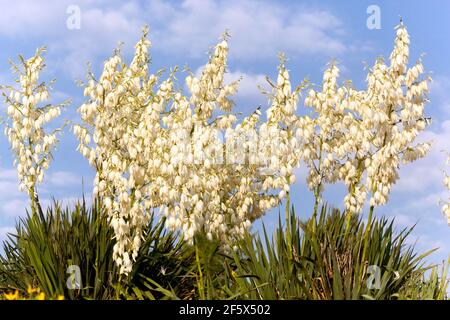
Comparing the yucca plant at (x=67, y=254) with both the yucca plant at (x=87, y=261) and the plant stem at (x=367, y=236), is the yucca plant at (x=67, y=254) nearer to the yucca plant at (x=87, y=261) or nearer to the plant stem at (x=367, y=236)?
the yucca plant at (x=87, y=261)

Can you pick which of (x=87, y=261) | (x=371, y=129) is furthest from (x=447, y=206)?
(x=87, y=261)

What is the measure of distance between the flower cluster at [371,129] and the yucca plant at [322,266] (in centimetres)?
61

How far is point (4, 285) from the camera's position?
33.9 ft

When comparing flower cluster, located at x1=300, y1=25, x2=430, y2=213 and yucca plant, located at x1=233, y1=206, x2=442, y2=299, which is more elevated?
flower cluster, located at x1=300, y1=25, x2=430, y2=213

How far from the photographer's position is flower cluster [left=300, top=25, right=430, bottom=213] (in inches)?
356

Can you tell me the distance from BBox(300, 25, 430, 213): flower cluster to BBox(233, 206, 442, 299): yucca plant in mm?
610

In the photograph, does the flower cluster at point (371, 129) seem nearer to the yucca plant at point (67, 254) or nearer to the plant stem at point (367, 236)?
the plant stem at point (367, 236)

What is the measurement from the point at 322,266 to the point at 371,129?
2.19 m

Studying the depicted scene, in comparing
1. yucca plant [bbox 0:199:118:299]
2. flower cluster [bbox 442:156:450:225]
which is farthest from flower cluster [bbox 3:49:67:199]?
flower cluster [bbox 442:156:450:225]

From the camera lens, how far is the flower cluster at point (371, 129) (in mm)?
9055

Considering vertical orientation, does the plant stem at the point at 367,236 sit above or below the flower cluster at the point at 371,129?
below

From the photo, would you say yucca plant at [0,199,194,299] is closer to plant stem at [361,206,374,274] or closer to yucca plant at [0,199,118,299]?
yucca plant at [0,199,118,299]

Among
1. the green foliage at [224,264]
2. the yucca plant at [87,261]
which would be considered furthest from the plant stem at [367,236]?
the yucca plant at [87,261]

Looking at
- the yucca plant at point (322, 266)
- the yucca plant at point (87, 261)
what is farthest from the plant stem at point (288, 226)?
the yucca plant at point (87, 261)
